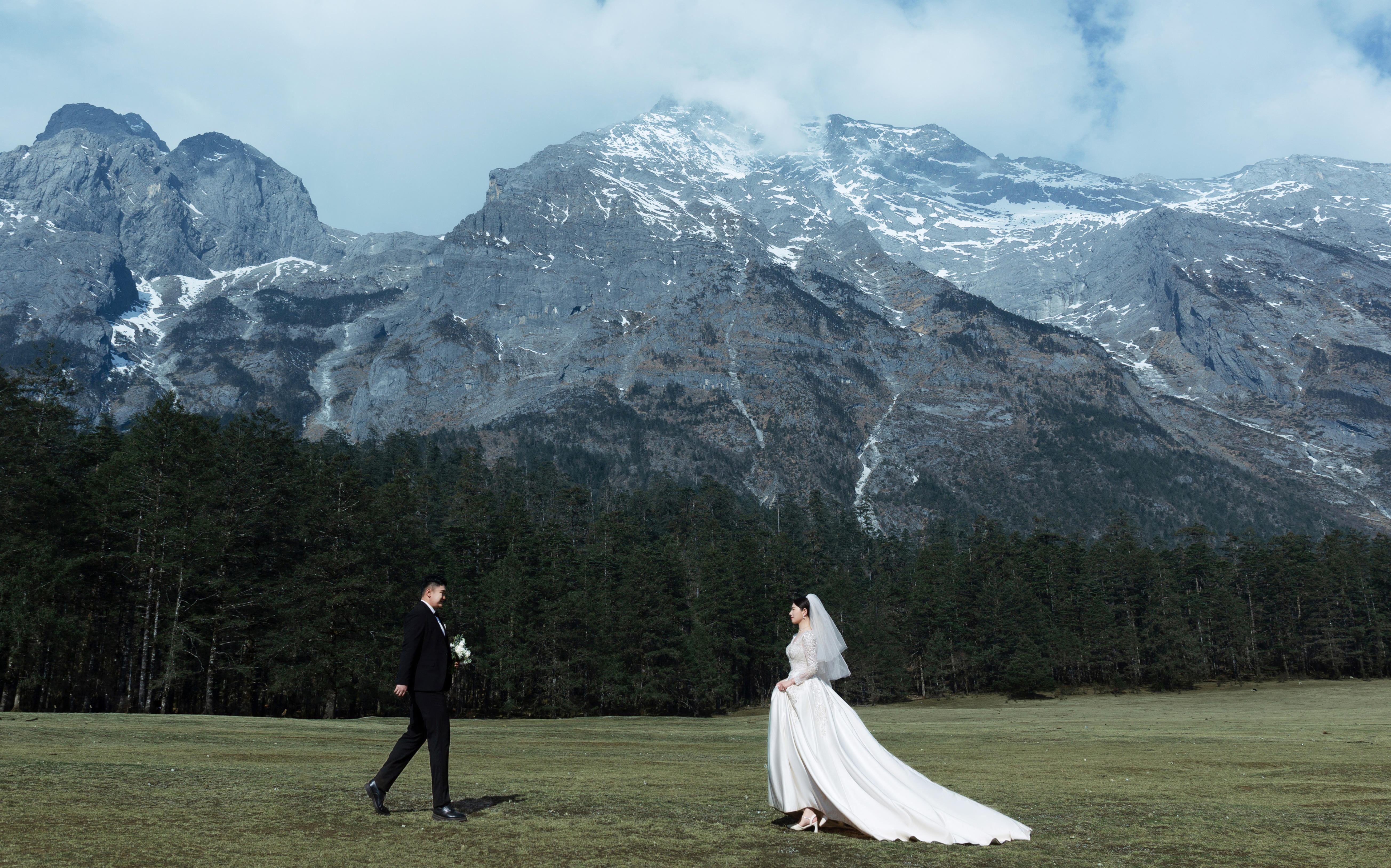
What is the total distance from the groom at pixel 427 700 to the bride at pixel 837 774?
4224mm

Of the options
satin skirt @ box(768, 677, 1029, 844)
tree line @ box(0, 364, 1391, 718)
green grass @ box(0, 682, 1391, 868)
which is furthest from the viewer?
tree line @ box(0, 364, 1391, 718)

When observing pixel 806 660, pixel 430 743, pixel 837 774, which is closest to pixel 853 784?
pixel 837 774

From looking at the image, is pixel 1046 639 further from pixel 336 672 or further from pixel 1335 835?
pixel 1335 835

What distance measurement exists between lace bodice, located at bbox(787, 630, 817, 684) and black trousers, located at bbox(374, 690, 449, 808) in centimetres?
455

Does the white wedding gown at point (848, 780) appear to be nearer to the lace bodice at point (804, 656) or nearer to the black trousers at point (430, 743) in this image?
the lace bodice at point (804, 656)

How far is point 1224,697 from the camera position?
7838 cm

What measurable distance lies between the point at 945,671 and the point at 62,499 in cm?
7971

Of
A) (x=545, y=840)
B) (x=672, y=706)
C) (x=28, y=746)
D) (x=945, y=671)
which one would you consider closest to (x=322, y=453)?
(x=672, y=706)

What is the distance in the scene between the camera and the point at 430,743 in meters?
11.4

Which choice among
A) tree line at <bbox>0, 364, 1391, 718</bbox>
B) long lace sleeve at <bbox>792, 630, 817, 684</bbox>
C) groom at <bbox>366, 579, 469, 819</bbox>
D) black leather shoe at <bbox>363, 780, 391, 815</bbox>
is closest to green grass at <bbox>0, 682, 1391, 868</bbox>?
black leather shoe at <bbox>363, 780, 391, 815</bbox>

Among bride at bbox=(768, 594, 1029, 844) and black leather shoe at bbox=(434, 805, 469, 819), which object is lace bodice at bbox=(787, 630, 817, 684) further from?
black leather shoe at bbox=(434, 805, 469, 819)

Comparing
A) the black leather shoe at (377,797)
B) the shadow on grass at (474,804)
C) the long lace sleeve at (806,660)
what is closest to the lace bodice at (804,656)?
the long lace sleeve at (806,660)

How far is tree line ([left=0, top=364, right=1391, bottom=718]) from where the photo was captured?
43.3 metres

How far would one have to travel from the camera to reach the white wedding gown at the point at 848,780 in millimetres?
10695
